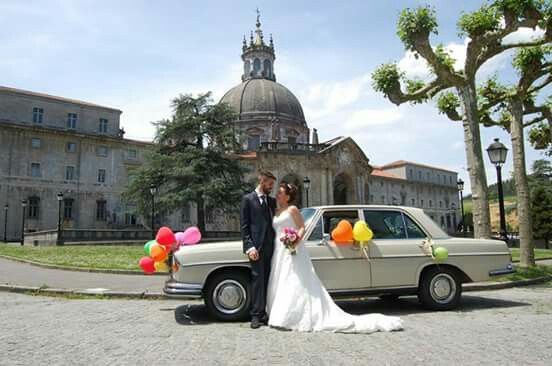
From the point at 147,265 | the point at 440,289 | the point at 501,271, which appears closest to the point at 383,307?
the point at 440,289

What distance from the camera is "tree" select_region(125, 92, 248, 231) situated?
30797 millimetres

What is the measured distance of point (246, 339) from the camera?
4.82m

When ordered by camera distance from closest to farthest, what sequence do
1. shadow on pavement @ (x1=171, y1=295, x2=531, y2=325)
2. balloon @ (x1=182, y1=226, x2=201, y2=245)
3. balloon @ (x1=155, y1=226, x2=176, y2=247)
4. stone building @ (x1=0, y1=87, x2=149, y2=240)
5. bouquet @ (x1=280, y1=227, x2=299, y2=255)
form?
1. bouquet @ (x1=280, y1=227, x2=299, y2=255)
2. shadow on pavement @ (x1=171, y1=295, x2=531, y2=325)
3. balloon @ (x1=155, y1=226, x2=176, y2=247)
4. balloon @ (x1=182, y1=226, x2=201, y2=245)
5. stone building @ (x1=0, y1=87, x2=149, y2=240)

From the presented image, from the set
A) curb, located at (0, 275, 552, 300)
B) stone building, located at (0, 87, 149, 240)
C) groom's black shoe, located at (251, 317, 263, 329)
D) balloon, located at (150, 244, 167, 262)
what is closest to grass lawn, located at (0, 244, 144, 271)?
curb, located at (0, 275, 552, 300)

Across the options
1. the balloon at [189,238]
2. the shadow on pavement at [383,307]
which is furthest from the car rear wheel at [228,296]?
the balloon at [189,238]

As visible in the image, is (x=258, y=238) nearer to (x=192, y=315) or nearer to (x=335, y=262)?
(x=335, y=262)

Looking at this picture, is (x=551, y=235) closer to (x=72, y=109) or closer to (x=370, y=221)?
(x=370, y=221)

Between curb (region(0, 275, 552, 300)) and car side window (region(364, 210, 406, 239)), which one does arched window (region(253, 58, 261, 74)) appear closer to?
curb (region(0, 275, 552, 300))

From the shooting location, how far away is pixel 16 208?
41.0 meters

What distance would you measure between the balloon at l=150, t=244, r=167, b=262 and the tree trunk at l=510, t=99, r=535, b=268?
1115 cm

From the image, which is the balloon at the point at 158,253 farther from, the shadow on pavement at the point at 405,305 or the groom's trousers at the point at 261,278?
the shadow on pavement at the point at 405,305

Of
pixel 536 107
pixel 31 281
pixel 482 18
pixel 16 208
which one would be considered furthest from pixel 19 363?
pixel 16 208

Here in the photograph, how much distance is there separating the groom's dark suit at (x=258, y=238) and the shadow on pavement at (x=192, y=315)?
92 cm

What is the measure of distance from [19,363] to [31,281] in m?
7.63
